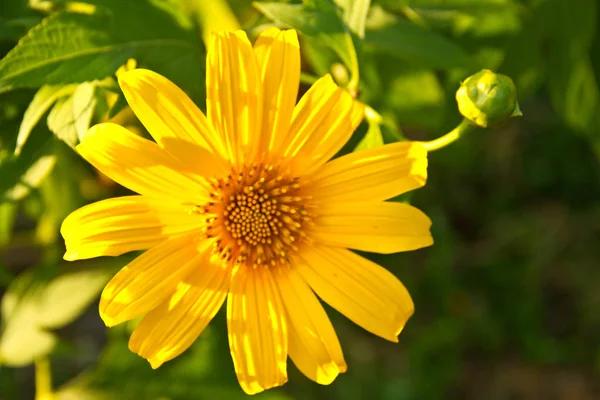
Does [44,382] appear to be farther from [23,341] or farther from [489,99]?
[489,99]

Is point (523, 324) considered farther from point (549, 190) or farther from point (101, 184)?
point (101, 184)

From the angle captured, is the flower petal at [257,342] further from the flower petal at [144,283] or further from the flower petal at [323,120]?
the flower petal at [323,120]

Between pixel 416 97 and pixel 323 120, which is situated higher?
pixel 323 120

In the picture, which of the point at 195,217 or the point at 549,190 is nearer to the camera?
the point at 195,217

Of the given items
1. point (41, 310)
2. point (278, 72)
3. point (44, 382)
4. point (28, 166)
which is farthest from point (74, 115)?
point (44, 382)

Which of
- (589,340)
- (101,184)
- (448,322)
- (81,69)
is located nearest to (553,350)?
(589,340)

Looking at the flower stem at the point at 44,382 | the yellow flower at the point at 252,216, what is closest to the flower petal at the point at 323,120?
the yellow flower at the point at 252,216
